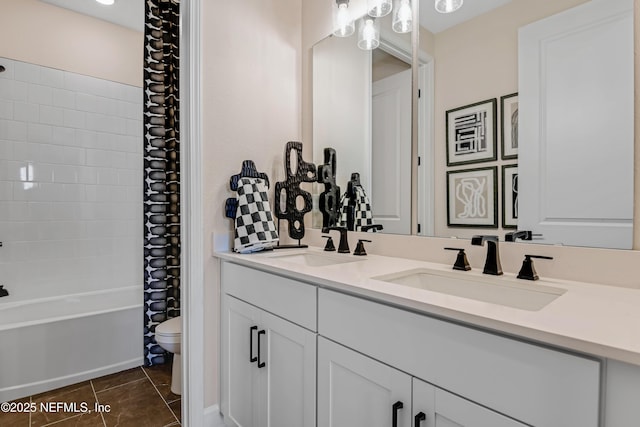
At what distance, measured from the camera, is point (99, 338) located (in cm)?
203

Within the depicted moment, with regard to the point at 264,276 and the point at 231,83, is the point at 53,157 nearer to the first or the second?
the point at 231,83

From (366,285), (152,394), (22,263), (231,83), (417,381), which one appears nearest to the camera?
(417,381)

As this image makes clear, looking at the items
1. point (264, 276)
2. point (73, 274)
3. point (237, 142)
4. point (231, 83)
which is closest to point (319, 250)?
point (264, 276)

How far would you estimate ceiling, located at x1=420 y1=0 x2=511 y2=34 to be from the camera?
119 cm

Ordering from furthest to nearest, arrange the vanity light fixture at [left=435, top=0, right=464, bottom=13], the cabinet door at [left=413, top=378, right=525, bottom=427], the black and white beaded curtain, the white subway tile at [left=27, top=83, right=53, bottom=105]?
the white subway tile at [left=27, top=83, right=53, bottom=105], the black and white beaded curtain, the vanity light fixture at [left=435, top=0, right=464, bottom=13], the cabinet door at [left=413, top=378, right=525, bottom=427]

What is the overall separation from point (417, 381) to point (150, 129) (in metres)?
2.01

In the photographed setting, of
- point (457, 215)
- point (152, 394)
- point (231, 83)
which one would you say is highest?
point (231, 83)

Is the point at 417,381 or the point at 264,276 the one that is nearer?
the point at 417,381

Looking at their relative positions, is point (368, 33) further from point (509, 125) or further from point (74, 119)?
point (74, 119)

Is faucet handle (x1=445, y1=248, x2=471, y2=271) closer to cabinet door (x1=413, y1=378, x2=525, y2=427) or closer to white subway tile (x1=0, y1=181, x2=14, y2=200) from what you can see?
cabinet door (x1=413, y1=378, x2=525, y2=427)

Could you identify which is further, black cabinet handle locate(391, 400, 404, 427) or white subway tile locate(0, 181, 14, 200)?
white subway tile locate(0, 181, 14, 200)

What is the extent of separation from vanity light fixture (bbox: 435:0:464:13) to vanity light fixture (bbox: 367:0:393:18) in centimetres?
28

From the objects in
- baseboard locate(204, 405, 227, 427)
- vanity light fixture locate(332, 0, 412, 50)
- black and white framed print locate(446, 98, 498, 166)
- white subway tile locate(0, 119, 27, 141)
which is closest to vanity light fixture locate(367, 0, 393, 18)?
vanity light fixture locate(332, 0, 412, 50)

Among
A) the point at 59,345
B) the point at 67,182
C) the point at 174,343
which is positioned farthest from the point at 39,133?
the point at 174,343
